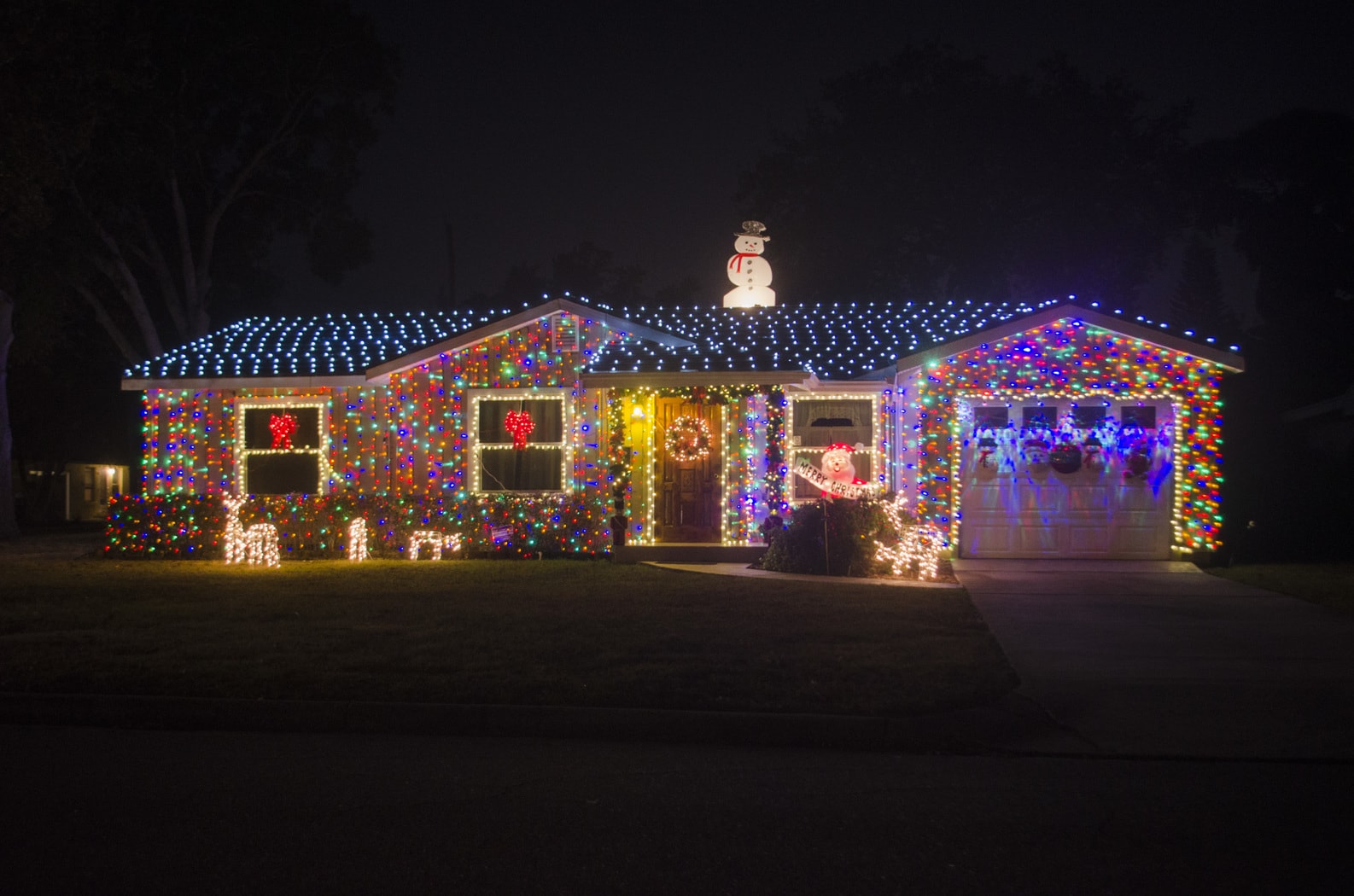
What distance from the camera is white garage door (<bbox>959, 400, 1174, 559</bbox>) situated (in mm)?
14719

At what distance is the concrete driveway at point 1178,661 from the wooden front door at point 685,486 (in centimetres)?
406

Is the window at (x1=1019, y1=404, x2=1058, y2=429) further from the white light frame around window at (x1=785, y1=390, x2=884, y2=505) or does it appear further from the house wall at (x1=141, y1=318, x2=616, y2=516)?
the house wall at (x1=141, y1=318, x2=616, y2=516)

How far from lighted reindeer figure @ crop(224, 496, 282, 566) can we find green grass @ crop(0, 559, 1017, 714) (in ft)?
7.34

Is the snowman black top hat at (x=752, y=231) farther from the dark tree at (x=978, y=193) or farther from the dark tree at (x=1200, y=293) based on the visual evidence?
the dark tree at (x=1200, y=293)

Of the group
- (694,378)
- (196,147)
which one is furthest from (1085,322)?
(196,147)

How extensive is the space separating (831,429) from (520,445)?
4.39 metres

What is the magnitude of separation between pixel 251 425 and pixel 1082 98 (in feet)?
83.3

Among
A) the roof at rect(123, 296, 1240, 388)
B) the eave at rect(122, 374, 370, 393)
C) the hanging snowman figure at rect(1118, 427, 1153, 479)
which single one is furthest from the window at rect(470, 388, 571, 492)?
the hanging snowman figure at rect(1118, 427, 1153, 479)

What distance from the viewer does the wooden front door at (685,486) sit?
16031 millimetres

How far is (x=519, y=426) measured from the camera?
15633 mm

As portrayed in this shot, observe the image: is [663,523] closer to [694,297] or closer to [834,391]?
[834,391]

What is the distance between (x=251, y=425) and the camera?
16.4 m

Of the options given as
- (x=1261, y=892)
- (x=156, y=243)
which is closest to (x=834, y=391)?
(x=1261, y=892)

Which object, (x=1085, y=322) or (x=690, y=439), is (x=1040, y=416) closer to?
(x=1085, y=322)
